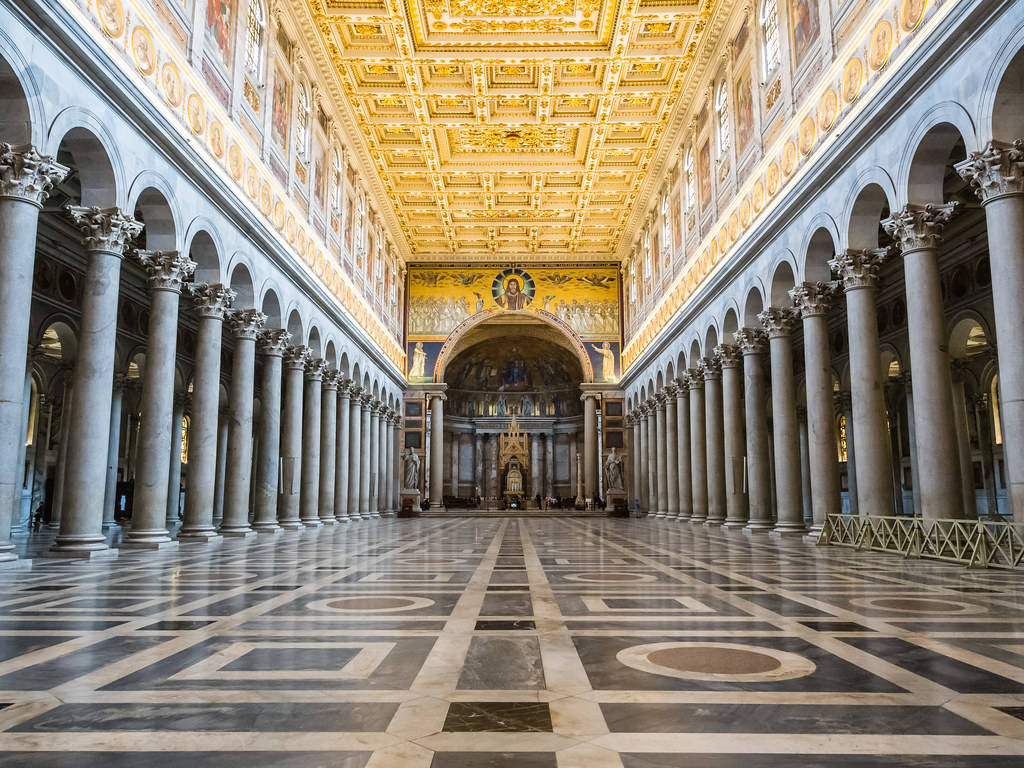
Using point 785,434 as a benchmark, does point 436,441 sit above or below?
above

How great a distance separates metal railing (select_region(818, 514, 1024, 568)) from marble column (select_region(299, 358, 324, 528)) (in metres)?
16.7

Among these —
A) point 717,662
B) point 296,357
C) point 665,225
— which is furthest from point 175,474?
point 717,662

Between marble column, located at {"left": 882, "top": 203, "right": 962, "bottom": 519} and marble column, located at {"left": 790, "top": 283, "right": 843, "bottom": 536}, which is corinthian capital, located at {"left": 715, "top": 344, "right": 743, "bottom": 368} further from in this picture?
marble column, located at {"left": 882, "top": 203, "right": 962, "bottom": 519}

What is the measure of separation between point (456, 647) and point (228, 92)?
1730cm

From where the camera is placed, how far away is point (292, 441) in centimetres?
2417

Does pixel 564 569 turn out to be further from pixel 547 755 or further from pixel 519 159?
pixel 519 159

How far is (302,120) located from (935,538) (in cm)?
2203

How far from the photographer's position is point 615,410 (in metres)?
45.4

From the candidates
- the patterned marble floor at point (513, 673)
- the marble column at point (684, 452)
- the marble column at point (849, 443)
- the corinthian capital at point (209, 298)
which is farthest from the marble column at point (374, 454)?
the patterned marble floor at point (513, 673)

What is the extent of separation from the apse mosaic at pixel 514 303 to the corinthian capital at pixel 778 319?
84.0 ft

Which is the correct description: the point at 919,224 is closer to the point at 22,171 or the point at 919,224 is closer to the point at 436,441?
the point at 22,171

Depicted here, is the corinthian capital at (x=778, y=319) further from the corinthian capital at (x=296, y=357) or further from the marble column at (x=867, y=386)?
the corinthian capital at (x=296, y=357)

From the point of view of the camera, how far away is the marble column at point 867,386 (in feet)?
49.3

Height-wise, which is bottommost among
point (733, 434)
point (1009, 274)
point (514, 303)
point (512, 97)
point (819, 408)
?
point (733, 434)
